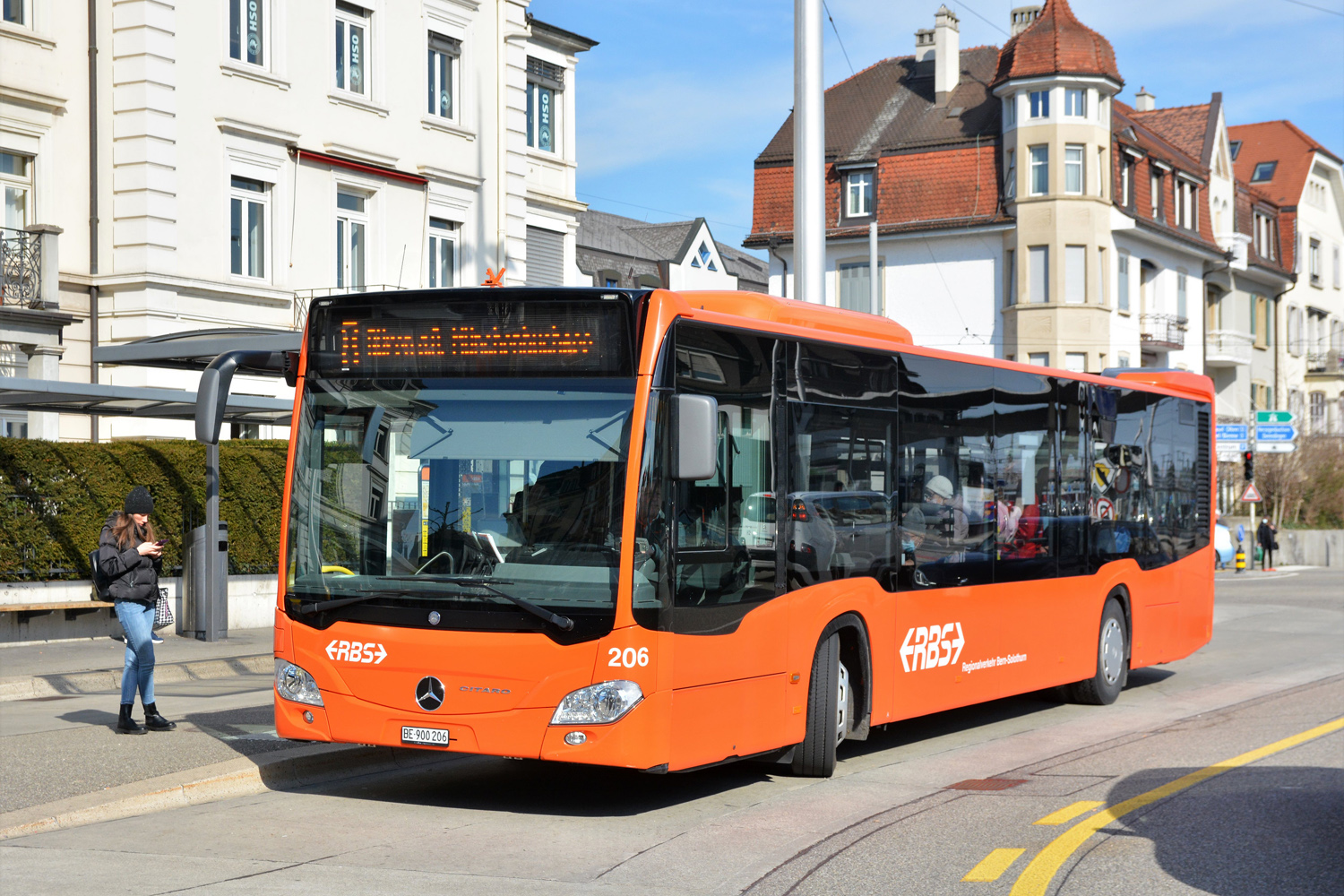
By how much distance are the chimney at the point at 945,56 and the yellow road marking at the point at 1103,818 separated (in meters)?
42.9

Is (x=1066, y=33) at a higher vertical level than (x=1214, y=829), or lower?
higher

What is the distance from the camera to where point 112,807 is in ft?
27.9

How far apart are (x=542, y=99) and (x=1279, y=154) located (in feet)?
159

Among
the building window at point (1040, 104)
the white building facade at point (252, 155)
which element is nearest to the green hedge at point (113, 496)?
the white building facade at point (252, 155)

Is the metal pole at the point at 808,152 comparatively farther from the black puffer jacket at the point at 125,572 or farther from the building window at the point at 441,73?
the building window at the point at 441,73

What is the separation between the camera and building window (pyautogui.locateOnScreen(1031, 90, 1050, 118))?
47.5 m

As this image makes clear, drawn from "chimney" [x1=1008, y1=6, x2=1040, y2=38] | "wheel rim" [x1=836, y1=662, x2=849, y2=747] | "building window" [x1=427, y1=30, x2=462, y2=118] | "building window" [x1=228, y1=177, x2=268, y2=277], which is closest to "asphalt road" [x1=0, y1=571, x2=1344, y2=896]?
"wheel rim" [x1=836, y1=662, x2=849, y2=747]

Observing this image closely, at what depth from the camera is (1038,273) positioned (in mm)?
48500

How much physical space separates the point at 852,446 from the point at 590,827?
319cm

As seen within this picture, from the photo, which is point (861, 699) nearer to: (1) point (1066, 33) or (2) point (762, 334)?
(2) point (762, 334)

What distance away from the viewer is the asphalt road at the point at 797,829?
706 cm

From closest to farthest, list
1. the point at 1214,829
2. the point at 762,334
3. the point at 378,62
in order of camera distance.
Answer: the point at 1214,829
the point at 762,334
the point at 378,62

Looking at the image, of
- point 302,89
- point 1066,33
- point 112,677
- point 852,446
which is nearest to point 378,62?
point 302,89

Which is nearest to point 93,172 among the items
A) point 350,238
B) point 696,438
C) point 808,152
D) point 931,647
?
point 350,238
